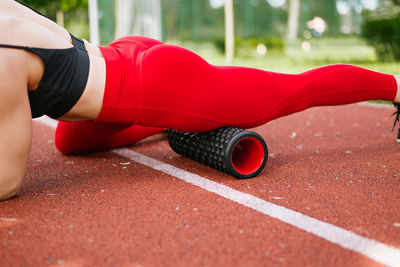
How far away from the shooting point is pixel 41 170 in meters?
3.29

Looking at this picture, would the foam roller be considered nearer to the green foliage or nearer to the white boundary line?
the white boundary line

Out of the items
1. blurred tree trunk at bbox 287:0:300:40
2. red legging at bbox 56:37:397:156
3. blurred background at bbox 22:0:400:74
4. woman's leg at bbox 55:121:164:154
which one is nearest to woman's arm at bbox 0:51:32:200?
red legging at bbox 56:37:397:156

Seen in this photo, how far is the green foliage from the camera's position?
1143cm

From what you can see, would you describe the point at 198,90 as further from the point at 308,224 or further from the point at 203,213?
the point at 308,224

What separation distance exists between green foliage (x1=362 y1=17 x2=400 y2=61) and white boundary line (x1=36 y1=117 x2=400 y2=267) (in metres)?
10.2

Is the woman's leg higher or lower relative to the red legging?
lower

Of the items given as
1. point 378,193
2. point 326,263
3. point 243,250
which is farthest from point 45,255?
point 378,193

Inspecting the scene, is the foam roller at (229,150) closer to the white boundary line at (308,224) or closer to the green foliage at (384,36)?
the white boundary line at (308,224)

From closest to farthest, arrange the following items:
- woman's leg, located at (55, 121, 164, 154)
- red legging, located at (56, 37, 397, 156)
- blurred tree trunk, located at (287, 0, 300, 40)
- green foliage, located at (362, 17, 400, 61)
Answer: red legging, located at (56, 37, 397, 156) → woman's leg, located at (55, 121, 164, 154) → green foliage, located at (362, 17, 400, 61) → blurred tree trunk, located at (287, 0, 300, 40)

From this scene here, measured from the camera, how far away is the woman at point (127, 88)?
91.7 inches

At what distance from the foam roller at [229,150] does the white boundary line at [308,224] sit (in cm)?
15

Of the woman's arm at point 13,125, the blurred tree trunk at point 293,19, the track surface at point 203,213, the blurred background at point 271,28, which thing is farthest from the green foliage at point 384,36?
the woman's arm at point 13,125

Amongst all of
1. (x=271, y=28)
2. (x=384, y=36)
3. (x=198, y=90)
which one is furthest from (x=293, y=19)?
(x=198, y=90)

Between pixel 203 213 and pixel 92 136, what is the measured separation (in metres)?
1.52
